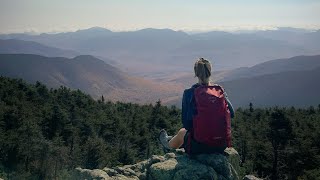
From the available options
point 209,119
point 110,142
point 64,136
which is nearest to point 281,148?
point 110,142

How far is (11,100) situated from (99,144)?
26.3 m

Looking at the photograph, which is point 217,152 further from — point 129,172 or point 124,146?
point 124,146

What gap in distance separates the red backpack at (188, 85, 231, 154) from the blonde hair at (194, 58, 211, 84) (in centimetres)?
27

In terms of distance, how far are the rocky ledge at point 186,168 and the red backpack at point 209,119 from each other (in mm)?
427

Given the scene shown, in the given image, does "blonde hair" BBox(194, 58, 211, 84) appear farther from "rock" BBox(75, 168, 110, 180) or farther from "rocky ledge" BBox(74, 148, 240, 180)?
"rock" BBox(75, 168, 110, 180)

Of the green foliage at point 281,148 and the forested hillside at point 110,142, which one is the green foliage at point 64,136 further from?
the green foliage at point 281,148

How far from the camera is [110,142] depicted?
2313 inches

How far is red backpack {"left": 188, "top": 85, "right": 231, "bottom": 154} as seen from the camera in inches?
349

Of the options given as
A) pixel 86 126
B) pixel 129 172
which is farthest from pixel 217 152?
pixel 86 126

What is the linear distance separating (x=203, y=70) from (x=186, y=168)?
2376 millimetres

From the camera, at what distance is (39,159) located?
41469mm

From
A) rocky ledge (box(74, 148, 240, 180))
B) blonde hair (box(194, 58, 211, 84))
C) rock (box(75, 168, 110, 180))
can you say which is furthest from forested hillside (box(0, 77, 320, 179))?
rock (box(75, 168, 110, 180))

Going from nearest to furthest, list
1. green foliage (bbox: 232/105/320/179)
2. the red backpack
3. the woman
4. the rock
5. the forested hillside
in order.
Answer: the red backpack → the woman → the rock → green foliage (bbox: 232/105/320/179) → the forested hillside

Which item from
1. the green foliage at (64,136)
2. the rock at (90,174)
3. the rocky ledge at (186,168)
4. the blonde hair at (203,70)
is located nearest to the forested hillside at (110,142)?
Result: the green foliage at (64,136)
